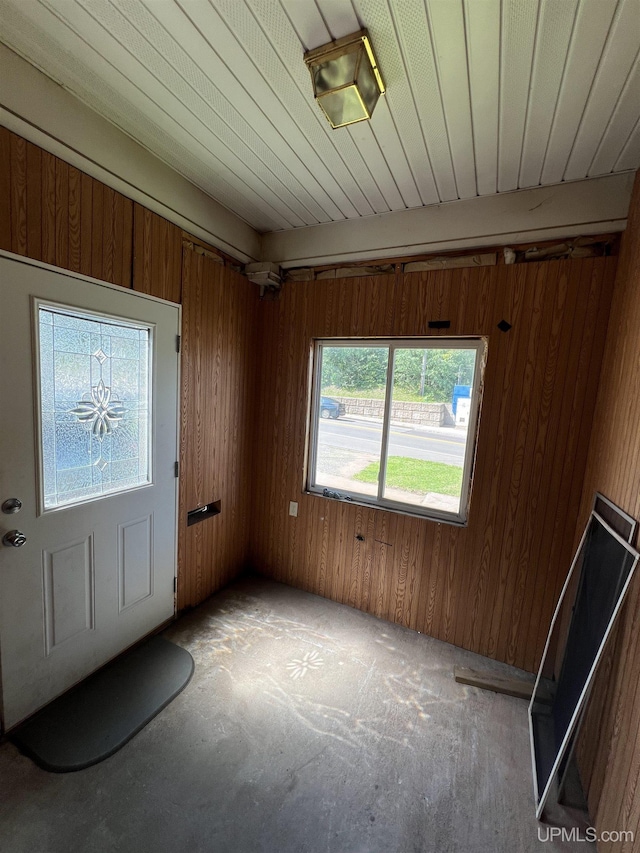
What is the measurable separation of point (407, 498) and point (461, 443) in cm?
56

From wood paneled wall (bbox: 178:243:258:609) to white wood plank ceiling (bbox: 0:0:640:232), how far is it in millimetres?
731

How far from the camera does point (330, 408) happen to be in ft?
8.88

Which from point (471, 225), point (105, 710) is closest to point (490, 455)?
point (471, 225)

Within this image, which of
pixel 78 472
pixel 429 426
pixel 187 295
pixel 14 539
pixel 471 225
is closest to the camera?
pixel 14 539

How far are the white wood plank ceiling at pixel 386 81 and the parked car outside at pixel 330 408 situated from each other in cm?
142

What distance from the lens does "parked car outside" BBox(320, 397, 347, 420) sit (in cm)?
267

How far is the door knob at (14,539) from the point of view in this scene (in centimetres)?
146

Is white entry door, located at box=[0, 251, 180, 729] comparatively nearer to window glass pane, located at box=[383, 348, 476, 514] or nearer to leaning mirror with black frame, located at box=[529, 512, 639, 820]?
window glass pane, located at box=[383, 348, 476, 514]

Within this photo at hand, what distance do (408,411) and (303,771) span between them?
2005 mm

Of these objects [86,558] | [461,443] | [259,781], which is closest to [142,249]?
[86,558]

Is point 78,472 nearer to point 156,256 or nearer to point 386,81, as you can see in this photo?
point 156,256

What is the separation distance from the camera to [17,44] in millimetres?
1271

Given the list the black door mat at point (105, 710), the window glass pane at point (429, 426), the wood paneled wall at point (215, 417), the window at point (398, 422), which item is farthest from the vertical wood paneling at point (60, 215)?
the black door mat at point (105, 710)

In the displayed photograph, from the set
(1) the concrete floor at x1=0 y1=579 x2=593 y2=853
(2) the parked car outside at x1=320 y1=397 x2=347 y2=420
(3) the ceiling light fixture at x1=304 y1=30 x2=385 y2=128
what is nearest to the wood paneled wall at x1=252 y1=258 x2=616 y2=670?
(2) the parked car outside at x1=320 y1=397 x2=347 y2=420
